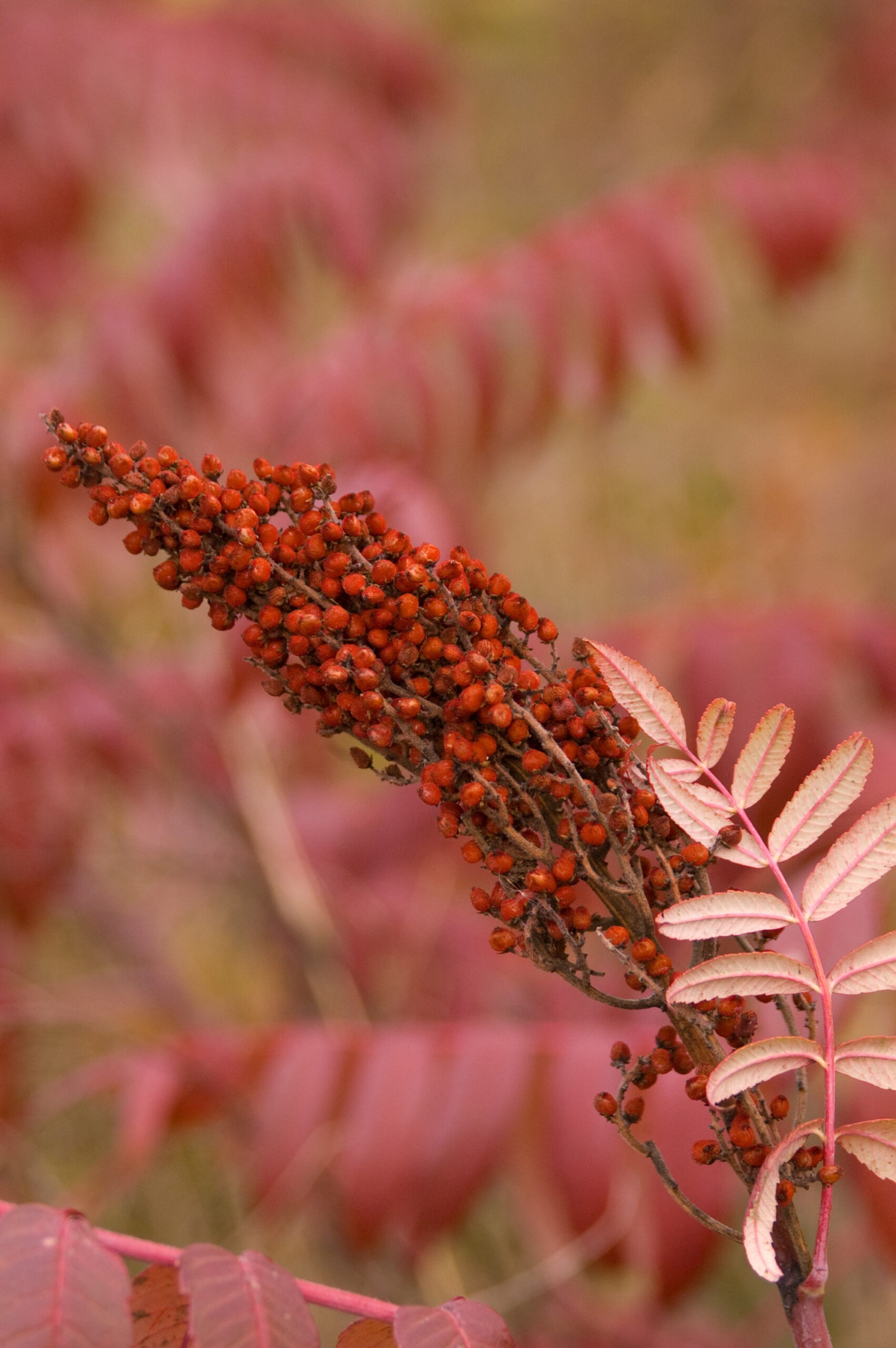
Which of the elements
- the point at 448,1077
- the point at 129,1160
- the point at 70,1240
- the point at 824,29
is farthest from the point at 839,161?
the point at 824,29

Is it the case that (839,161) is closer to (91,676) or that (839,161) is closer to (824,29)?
(91,676)

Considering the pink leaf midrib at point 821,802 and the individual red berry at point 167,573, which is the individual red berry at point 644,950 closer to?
the pink leaf midrib at point 821,802

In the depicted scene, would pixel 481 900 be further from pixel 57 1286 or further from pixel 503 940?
pixel 57 1286

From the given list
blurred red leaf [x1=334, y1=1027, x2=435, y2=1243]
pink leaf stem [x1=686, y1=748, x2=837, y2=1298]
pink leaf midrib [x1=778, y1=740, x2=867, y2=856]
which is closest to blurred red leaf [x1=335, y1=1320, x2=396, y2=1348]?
pink leaf stem [x1=686, y1=748, x2=837, y2=1298]

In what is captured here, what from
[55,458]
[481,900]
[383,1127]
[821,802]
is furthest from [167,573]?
[383,1127]

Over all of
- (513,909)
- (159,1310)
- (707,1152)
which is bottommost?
(159,1310)

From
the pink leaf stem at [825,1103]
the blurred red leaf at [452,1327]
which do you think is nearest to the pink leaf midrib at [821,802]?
the pink leaf stem at [825,1103]
